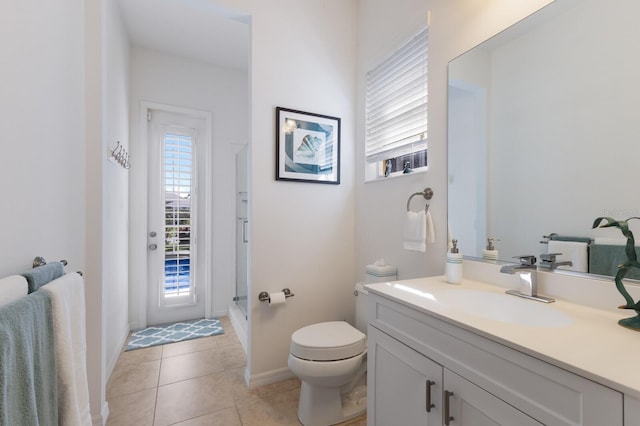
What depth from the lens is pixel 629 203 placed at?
0.86 m

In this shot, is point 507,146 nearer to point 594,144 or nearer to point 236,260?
point 594,144

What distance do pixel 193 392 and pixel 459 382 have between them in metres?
1.76

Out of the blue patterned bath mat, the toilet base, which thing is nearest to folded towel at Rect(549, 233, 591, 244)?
the toilet base

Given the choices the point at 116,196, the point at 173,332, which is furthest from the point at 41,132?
the point at 173,332

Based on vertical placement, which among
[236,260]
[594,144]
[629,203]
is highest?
[594,144]

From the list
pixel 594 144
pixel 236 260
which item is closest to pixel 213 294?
pixel 236 260

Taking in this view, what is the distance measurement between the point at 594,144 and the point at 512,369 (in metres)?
→ 0.84

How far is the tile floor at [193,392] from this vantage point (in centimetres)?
157

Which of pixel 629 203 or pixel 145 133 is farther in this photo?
pixel 145 133

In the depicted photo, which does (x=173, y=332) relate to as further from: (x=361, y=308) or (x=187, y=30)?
(x=187, y=30)

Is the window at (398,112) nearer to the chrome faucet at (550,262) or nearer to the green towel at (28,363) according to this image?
the chrome faucet at (550,262)

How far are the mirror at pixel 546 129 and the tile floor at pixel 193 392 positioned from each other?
1414 mm

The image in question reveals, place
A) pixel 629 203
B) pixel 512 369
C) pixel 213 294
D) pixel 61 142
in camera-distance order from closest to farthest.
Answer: pixel 512 369
pixel 629 203
pixel 61 142
pixel 213 294

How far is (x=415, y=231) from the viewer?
1.54 meters
